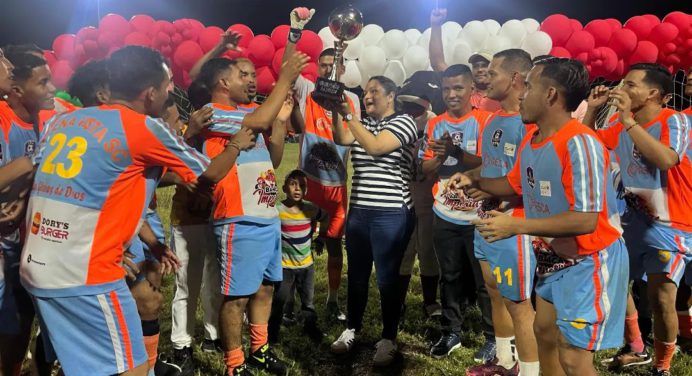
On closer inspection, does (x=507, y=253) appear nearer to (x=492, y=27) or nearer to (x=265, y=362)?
(x=265, y=362)

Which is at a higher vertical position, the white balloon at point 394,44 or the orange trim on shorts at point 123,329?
the white balloon at point 394,44

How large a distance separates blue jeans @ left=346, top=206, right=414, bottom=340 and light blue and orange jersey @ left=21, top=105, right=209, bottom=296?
1.93 metres

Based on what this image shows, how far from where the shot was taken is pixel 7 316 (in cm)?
278

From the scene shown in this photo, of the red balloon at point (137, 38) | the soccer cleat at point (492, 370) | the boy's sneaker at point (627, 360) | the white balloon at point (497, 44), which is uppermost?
the red balloon at point (137, 38)

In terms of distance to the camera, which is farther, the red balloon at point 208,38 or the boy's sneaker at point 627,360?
the red balloon at point 208,38

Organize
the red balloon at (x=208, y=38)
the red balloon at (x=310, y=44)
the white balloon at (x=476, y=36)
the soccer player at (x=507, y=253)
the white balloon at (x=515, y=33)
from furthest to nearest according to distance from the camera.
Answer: the white balloon at (x=476, y=36)
the white balloon at (x=515, y=33)
the red balloon at (x=208, y=38)
the red balloon at (x=310, y=44)
the soccer player at (x=507, y=253)

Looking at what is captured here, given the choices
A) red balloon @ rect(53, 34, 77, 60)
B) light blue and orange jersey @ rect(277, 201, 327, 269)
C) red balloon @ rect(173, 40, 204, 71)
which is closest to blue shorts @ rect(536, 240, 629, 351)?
light blue and orange jersey @ rect(277, 201, 327, 269)

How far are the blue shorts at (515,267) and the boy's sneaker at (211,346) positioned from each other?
2.25 meters

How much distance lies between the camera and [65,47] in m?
10.7

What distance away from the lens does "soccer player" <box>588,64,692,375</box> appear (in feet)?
12.3

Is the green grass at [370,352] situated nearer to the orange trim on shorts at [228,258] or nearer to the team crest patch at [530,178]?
the orange trim on shorts at [228,258]

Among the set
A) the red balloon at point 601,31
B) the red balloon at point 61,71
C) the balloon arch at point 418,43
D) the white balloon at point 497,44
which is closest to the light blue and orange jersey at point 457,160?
the balloon arch at point 418,43

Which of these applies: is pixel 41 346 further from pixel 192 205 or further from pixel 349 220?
pixel 349 220

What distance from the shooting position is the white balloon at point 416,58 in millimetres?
11547
